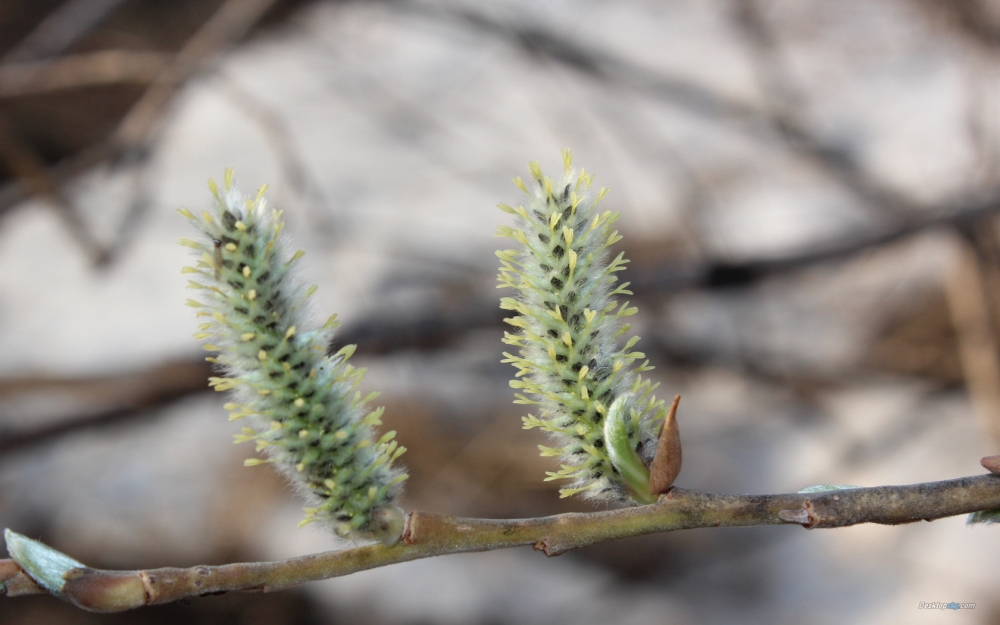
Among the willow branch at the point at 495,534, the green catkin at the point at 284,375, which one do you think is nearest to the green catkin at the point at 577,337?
the willow branch at the point at 495,534

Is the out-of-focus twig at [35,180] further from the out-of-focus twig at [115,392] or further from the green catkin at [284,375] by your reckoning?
the green catkin at [284,375]

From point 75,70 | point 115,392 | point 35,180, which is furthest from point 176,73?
point 115,392

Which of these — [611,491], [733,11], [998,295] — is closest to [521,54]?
[733,11]

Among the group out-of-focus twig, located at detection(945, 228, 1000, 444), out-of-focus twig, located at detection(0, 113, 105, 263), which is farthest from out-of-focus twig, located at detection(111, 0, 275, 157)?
out-of-focus twig, located at detection(945, 228, 1000, 444)

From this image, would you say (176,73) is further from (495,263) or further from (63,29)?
(495,263)

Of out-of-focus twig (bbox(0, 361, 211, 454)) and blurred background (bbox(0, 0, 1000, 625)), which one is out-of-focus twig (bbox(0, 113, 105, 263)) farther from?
out-of-focus twig (bbox(0, 361, 211, 454))
